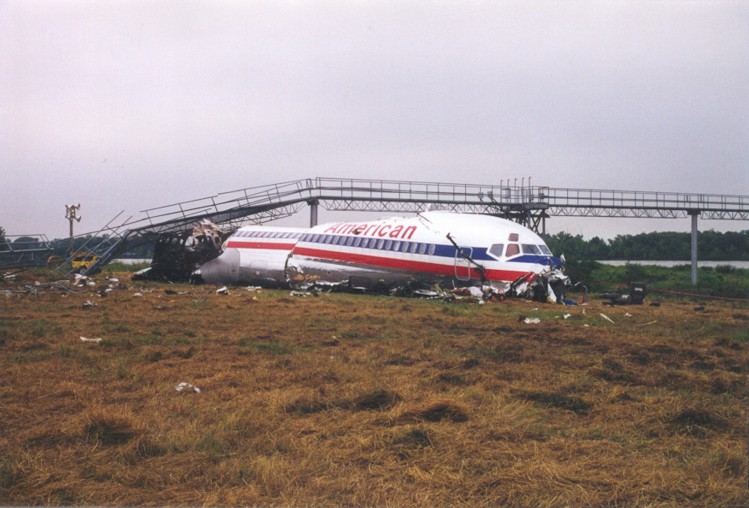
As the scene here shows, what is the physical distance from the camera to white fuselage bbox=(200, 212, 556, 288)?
25719 mm

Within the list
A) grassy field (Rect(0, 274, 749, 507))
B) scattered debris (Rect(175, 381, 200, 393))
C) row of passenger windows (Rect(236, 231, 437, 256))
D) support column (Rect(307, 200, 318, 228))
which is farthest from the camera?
support column (Rect(307, 200, 318, 228))

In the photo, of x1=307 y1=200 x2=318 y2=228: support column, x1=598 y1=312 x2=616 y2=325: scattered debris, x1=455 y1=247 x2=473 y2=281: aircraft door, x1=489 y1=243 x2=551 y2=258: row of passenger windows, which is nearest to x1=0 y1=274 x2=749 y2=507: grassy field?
x1=598 y1=312 x2=616 y2=325: scattered debris

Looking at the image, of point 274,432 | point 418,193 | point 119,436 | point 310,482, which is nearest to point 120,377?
point 119,436

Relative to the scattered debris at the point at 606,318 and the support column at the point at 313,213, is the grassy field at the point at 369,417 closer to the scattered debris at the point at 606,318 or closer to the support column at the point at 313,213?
the scattered debris at the point at 606,318

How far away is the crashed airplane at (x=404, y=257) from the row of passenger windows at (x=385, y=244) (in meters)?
0.04

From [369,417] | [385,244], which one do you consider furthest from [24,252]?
[369,417]

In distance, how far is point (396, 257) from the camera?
90.7ft

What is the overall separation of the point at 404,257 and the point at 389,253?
80 centimetres

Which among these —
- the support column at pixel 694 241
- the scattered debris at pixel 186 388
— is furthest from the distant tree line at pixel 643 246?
the scattered debris at pixel 186 388

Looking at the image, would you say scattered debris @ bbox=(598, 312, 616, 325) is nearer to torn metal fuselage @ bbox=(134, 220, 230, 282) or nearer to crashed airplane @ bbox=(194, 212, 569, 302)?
crashed airplane @ bbox=(194, 212, 569, 302)

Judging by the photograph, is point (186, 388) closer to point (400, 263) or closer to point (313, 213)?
point (400, 263)

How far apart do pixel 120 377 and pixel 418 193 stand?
3802cm

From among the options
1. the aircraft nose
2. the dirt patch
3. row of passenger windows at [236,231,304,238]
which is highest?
row of passenger windows at [236,231,304,238]

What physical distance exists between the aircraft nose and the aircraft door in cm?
1295
